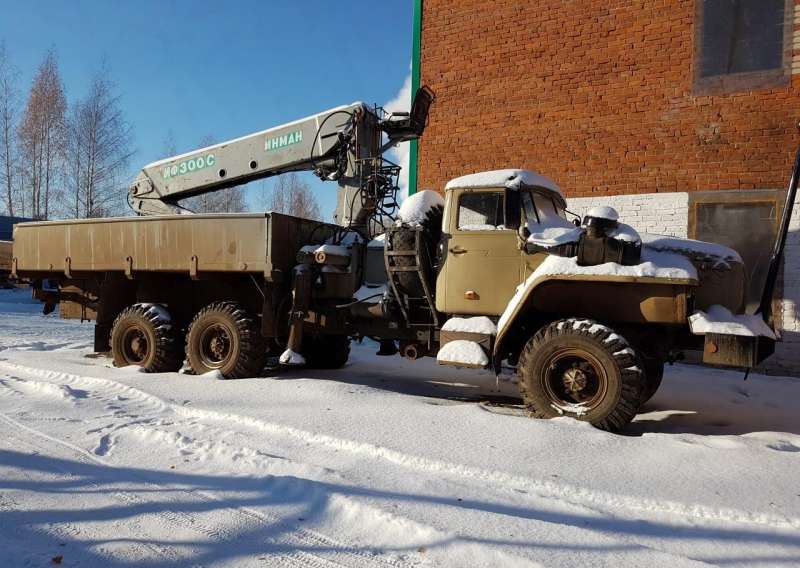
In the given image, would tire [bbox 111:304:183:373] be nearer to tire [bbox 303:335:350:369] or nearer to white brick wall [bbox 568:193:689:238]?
tire [bbox 303:335:350:369]

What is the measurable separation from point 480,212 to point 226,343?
3.63 m

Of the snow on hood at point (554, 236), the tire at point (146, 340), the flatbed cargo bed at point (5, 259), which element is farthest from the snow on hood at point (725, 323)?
the flatbed cargo bed at point (5, 259)

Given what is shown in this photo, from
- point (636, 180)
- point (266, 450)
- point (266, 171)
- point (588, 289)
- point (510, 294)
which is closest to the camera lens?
point (266, 450)

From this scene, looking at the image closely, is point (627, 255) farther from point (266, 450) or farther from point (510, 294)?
point (266, 450)

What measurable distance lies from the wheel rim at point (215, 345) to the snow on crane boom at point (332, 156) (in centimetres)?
220

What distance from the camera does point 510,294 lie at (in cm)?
564

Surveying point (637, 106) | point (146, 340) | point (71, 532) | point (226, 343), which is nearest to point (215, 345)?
point (226, 343)

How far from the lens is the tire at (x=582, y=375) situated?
4.68 metres

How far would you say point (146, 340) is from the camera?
24.6ft

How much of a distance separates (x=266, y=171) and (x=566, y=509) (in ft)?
21.3

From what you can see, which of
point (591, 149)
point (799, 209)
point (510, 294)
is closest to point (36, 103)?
point (591, 149)

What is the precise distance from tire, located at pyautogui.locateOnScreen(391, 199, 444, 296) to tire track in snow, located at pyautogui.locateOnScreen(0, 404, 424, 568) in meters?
3.42

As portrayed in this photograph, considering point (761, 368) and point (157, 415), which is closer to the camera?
point (157, 415)

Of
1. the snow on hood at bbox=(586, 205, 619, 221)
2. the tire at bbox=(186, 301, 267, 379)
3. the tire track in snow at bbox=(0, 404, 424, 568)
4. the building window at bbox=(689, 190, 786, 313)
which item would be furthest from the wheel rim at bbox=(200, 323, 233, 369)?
the building window at bbox=(689, 190, 786, 313)
